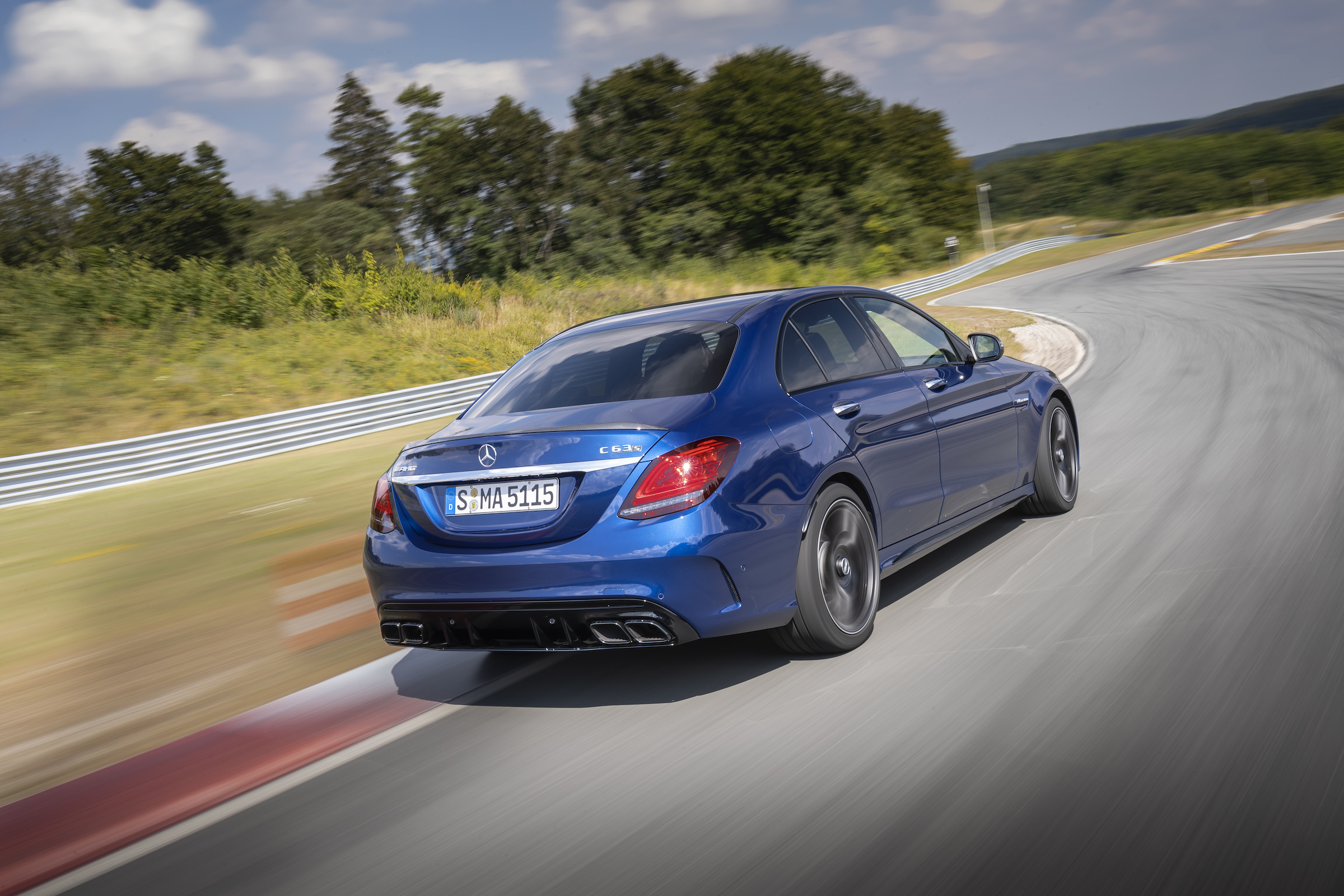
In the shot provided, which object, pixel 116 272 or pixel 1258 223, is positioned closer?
pixel 116 272

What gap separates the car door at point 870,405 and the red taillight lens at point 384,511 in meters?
1.65

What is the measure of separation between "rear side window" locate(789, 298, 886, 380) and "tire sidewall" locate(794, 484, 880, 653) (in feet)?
2.00

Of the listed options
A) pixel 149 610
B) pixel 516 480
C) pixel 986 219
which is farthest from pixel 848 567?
pixel 986 219

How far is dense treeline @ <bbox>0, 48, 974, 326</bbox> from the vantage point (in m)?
57.4

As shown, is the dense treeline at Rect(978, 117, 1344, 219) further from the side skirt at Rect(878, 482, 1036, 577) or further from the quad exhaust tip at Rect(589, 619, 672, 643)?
the quad exhaust tip at Rect(589, 619, 672, 643)

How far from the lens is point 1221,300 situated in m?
22.7

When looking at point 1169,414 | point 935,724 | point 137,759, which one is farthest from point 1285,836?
point 1169,414

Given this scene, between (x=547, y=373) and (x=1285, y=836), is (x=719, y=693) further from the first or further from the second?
(x=1285, y=836)

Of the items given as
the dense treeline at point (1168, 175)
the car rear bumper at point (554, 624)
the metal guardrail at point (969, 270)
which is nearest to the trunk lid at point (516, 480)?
the car rear bumper at point (554, 624)

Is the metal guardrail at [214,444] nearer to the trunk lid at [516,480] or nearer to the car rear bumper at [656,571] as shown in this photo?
the trunk lid at [516,480]

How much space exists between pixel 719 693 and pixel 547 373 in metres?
1.56

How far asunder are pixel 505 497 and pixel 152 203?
2424 inches

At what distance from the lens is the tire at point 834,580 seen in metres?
4.25

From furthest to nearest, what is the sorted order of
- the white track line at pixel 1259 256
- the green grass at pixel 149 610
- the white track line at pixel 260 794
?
the white track line at pixel 1259 256, the green grass at pixel 149 610, the white track line at pixel 260 794
